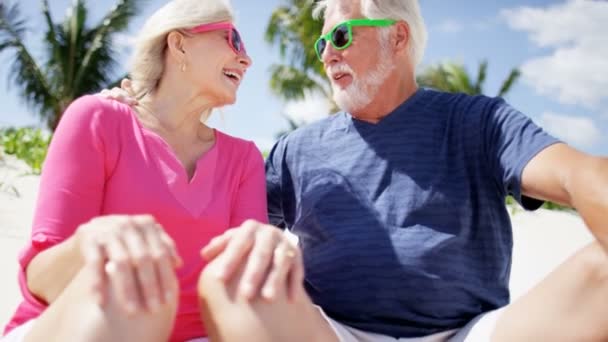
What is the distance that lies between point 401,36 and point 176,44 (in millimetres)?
991

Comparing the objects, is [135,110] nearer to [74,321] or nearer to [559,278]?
[74,321]

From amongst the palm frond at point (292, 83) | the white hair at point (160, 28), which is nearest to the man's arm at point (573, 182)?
the white hair at point (160, 28)

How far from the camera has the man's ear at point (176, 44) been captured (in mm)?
2279

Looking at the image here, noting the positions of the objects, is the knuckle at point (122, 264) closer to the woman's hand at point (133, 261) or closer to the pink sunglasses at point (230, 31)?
the woman's hand at point (133, 261)

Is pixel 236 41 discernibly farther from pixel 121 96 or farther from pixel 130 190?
pixel 130 190

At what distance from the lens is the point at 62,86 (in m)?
18.7

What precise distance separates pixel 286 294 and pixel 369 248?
85cm

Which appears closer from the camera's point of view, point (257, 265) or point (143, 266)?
point (143, 266)

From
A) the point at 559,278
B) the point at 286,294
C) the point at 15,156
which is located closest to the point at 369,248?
the point at 559,278

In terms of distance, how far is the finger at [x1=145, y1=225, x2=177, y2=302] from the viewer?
45.4 inches

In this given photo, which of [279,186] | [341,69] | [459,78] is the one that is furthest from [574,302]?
[459,78]

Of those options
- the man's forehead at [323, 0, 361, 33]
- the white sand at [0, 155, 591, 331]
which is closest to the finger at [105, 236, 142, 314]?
the man's forehead at [323, 0, 361, 33]

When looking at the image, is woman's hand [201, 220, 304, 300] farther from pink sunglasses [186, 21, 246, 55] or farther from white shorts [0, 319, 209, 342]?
pink sunglasses [186, 21, 246, 55]

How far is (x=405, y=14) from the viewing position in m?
2.68
